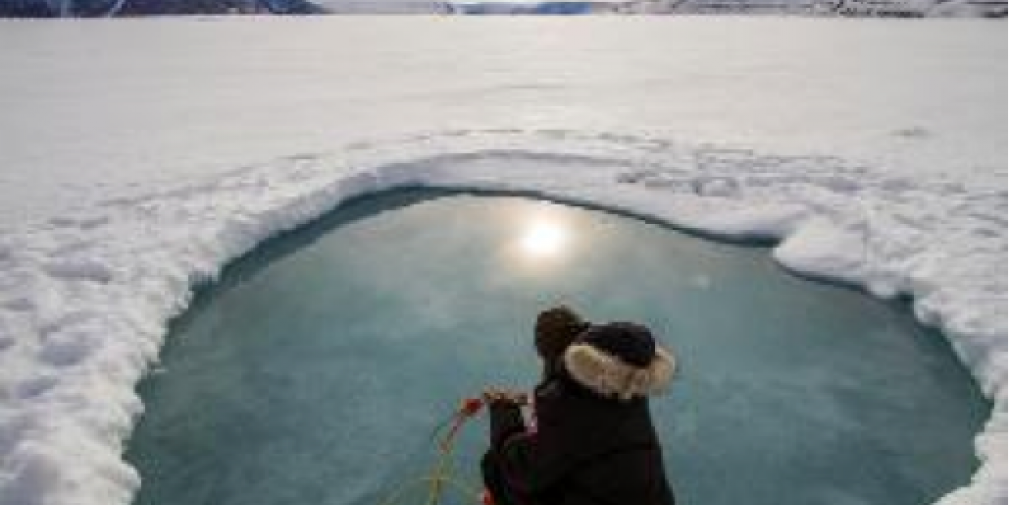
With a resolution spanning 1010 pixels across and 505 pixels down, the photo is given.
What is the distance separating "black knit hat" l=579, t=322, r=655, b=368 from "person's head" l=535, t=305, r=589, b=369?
30 centimetres

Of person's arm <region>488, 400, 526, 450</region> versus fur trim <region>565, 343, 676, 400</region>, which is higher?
fur trim <region>565, 343, 676, 400</region>

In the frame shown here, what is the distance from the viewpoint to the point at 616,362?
2.62 m

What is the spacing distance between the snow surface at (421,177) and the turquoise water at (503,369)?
1.10 ft

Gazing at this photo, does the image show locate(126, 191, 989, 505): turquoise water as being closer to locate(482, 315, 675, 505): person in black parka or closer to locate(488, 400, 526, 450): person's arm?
locate(488, 400, 526, 450): person's arm

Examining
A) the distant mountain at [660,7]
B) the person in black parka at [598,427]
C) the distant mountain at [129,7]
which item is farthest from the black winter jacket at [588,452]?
the distant mountain at [129,7]

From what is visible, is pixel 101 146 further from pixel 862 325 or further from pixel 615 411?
pixel 615 411

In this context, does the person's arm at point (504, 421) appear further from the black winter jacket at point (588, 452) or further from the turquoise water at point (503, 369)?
the turquoise water at point (503, 369)

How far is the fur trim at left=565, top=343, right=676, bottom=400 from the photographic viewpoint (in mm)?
2623

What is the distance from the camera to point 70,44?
152ft

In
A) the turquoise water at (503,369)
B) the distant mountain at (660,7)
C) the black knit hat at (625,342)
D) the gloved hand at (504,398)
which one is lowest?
the turquoise water at (503,369)

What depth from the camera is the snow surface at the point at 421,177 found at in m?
7.21

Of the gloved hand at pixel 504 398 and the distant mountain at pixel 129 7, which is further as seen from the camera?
the distant mountain at pixel 129 7

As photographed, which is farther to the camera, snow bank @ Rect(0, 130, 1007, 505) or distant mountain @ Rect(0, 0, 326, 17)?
distant mountain @ Rect(0, 0, 326, 17)

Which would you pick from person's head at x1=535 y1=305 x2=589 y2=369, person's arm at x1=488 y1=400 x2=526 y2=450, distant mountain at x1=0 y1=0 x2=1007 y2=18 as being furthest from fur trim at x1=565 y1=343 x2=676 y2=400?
distant mountain at x1=0 y1=0 x2=1007 y2=18
